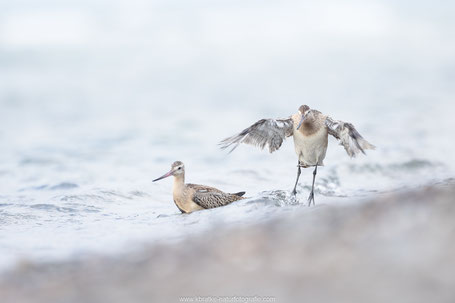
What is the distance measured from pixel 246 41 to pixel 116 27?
819 centimetres

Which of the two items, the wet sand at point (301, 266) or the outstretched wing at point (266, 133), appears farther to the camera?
the outstretched wing at point (266, 133)

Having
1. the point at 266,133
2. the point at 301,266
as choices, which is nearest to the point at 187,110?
the point at 266,133

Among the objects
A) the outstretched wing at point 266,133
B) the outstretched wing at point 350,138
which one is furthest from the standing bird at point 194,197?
the outstretched wing at point 350,138

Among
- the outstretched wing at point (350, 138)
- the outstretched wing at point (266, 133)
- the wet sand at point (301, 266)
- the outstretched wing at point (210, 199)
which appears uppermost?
the outstretched wing at point (266, 133)

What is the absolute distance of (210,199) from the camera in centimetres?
957

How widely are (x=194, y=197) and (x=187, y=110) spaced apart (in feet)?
47.6

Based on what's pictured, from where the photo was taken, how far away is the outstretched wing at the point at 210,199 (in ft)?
31.2

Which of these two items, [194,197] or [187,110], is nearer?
[194,197]

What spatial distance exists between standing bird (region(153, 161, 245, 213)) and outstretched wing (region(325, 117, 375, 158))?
174cm

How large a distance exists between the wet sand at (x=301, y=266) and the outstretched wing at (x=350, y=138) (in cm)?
283

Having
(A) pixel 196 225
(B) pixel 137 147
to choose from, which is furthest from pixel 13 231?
(B) pixel 137 147

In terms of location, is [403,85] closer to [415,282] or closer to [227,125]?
[227,125]

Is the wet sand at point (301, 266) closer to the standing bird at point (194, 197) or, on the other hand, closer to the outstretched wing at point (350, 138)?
the outstretched wing at point (350, 138)

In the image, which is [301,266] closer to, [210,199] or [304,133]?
[210,199]
